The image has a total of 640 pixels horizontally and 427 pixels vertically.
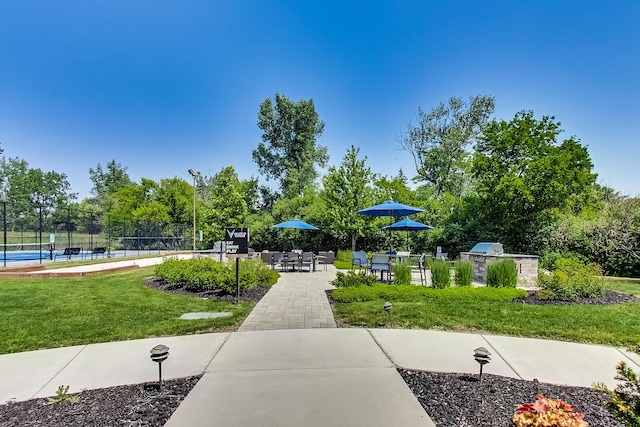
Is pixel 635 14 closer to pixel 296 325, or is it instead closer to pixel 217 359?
pixel 296 325

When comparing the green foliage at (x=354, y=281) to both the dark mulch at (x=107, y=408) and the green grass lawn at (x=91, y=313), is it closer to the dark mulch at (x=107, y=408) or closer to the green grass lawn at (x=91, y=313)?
the green grass lawn at (x=91, y=313)

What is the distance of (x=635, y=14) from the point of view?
8523mm

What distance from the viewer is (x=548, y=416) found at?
5.64ft

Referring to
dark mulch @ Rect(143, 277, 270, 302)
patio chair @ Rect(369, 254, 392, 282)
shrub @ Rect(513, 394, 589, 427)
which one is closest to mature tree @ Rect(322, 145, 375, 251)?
patio chair @ Rect(369, 254, 392, 282)

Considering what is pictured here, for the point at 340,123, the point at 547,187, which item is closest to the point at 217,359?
the point at 547,187

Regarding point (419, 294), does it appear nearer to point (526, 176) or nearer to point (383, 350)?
point (383, 350)

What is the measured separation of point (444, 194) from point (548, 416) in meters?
18.6

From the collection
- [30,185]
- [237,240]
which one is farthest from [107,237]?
[30,185]

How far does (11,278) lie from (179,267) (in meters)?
5.30

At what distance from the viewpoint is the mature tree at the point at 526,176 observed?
13.5 metres

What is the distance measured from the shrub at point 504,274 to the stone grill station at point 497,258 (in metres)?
1.08

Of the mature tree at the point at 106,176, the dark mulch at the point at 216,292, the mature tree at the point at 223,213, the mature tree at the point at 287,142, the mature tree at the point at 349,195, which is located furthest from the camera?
the mature tree at the point at 106,176

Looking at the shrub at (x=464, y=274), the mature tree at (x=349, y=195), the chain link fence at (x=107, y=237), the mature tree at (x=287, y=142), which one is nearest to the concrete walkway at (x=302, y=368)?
the shrub at (x=464, y=274)

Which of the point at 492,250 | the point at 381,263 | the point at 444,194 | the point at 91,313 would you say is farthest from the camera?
the point at 444,194
